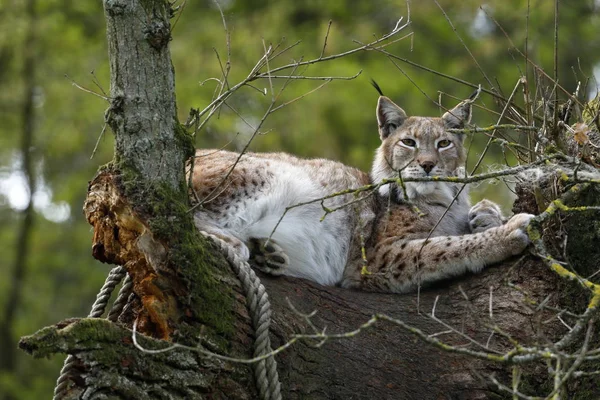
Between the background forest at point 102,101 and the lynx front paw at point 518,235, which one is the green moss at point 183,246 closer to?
the lynx front paw at point 518,235

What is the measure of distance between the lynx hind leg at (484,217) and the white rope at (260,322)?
213cm

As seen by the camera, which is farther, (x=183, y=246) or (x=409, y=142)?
(x=409, y=142)

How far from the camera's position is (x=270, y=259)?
14.7 ft

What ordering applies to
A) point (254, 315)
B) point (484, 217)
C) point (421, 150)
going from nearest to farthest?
point (254, 315) → point (484, 217) → point (421, 150)

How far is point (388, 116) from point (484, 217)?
113 cm

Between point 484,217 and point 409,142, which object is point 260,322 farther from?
point 409,142

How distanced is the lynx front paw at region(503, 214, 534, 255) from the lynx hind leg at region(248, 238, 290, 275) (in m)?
1.17

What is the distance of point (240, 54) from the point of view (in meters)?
11.2

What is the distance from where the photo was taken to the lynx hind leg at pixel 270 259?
14.5ft

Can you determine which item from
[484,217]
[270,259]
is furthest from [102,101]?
[270,259]

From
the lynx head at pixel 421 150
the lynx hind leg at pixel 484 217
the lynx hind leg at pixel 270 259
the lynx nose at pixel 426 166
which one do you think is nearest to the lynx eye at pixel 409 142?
the lynx head at pixel 421 150

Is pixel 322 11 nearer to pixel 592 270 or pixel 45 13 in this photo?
pixel 45 13

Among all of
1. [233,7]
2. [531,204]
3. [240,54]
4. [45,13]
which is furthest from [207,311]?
[233,7]

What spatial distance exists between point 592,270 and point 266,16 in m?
8.98
